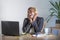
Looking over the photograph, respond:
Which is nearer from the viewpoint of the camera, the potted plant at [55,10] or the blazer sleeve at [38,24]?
the blazer sleeve at [38,24]

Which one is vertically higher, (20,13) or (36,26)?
(20,13)

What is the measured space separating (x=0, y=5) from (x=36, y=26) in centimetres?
218

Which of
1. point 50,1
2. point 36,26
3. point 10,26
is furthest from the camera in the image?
point 50,1

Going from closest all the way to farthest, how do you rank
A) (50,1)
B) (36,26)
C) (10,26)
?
(10,26) < (36,26) < (50,1)

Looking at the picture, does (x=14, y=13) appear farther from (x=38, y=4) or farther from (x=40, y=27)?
(x=40, y=27)

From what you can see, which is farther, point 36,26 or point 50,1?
point 50,1

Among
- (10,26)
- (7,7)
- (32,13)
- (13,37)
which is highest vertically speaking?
(7,7)

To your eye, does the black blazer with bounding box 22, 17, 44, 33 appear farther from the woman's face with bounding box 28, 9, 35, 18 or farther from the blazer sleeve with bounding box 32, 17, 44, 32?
the woman's face with bounding box 28, 9, 35, 18

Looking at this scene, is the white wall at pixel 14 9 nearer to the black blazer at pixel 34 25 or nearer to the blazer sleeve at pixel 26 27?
the black blazer at pixel 34 25

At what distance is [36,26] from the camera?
9.13ft

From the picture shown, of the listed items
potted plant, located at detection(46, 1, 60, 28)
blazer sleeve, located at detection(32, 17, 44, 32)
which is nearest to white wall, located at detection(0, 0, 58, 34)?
potted plant, located at detection(46, 1, 60, 28)

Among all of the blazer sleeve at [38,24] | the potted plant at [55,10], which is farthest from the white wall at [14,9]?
the blazer sleeve at [38,24]

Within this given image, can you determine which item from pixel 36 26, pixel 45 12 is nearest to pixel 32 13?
pixel 36 26

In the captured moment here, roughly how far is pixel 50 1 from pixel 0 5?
1738mm
